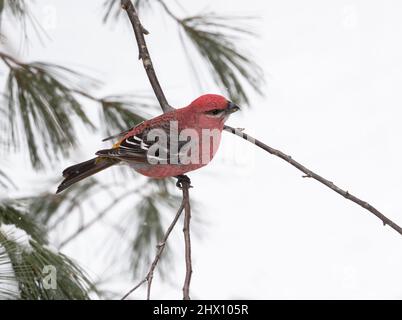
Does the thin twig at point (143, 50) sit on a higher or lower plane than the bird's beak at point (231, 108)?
higher

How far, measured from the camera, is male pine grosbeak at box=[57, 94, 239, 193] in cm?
232

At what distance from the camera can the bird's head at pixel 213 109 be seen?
2320 millimetres

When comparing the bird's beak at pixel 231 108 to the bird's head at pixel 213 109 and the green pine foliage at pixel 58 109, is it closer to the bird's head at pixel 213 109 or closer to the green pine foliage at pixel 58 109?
the bird's head at pixel 213 109

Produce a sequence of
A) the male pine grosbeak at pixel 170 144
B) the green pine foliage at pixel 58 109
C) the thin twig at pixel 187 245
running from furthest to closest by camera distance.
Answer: the male pine grosbeak at pixel 170 144, the green pine foliage at pixel 58 109, the thin twig at pixel 187 245

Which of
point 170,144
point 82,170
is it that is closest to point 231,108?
point 170,144

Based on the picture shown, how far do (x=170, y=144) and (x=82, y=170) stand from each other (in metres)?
0.35

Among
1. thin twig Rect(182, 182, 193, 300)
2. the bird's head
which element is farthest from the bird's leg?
the bird's head

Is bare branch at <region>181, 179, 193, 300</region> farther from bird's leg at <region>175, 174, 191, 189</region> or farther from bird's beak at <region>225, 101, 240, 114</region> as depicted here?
bird's beak at <region>225, 101, 240, 114</region>

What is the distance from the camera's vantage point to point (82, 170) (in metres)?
2.50

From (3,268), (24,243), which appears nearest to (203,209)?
(24,243)

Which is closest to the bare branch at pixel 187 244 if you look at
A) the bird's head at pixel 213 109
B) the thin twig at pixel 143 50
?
the bird's head at pixel 213 109

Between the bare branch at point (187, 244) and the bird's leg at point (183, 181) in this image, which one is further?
the bird's leg at point (183, 181)

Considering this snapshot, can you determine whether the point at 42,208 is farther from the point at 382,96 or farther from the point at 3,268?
the point at 382,96

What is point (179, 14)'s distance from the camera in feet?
19.5
